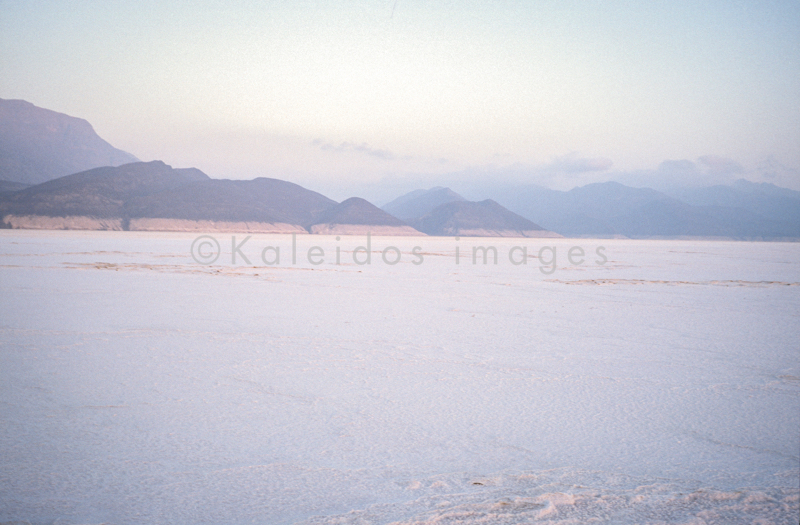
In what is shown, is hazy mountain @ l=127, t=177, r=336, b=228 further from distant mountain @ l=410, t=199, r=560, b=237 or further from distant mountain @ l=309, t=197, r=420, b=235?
distant mountain @ l=410, t=199, r=560, b=237

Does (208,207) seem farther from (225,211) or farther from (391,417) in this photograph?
(391,417)

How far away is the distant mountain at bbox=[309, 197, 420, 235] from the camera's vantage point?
130 meters

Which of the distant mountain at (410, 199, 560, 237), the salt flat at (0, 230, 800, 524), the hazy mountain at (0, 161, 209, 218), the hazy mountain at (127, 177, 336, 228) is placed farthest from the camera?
the distant mountain at (410, 199, 560, 237)

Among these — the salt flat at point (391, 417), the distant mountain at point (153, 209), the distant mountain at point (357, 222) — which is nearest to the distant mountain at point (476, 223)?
the distant mountain at point (357, 222)

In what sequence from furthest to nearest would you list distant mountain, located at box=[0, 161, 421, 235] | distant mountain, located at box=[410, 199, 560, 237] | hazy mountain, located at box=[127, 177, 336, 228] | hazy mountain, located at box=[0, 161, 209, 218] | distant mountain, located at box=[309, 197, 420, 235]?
distant mountain, located at box=[410, 199, 560, 237], distant mountain, located at box=[309, 197, 420, 235], hazy mountain, located at box=[127, 177, 336, 228], distant mountain, located at box=[0, 161, 421, 235], hazy mountain, located at box=[0, 161, 209, 218]

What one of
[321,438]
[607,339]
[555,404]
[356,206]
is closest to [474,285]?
[607,339]

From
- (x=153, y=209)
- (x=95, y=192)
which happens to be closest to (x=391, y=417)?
(x=153, y=209)

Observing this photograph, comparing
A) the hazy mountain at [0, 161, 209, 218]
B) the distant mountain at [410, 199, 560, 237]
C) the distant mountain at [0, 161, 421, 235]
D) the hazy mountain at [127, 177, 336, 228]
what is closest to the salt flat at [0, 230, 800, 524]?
the distant mountain at [0, 161, 421, 235]

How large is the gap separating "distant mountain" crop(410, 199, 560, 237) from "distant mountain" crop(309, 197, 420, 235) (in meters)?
20.4

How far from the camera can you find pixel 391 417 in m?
3.52

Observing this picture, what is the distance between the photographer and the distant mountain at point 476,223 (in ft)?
502

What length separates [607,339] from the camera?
620 centimetres

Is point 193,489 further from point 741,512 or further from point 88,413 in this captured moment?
point 741,512

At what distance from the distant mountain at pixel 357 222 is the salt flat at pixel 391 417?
397 ft
